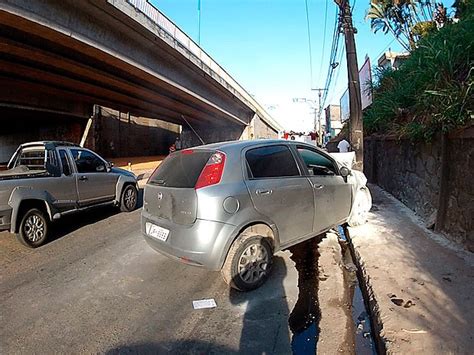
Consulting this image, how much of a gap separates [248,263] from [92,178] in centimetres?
456

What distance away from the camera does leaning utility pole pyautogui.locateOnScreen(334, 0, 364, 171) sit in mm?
8602

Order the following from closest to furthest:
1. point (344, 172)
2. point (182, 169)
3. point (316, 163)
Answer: point (182, 169)
point (316, 163)
point (344, 172)

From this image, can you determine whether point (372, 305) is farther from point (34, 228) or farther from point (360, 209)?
point (34, 228)

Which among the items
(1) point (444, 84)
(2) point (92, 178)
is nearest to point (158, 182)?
(2) point (92, 178)

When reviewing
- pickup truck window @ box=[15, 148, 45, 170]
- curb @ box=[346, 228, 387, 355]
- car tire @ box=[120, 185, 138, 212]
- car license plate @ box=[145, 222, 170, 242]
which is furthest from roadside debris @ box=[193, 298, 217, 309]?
car tire @ box=[120, 185, 138, 212]

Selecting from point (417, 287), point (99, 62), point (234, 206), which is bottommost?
point (417, 287)

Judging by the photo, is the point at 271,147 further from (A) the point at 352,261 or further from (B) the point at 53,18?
(B) the point at 53,18

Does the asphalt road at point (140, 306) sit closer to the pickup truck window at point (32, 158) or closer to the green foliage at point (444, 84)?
the pickup truck window at point (32, 158)

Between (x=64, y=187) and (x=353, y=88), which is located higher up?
(x=353, y=88)

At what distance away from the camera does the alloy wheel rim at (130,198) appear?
808cm

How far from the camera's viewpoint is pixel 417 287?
3426mm

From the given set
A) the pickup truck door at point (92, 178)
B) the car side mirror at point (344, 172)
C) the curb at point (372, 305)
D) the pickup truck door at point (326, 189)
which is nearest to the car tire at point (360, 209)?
the pickup truck door at point (326, 189)

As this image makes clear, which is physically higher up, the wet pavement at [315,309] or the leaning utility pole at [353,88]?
the leaning utility pole at [353,88]

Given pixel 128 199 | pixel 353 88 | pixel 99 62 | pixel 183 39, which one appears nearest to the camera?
pixel 128 199
